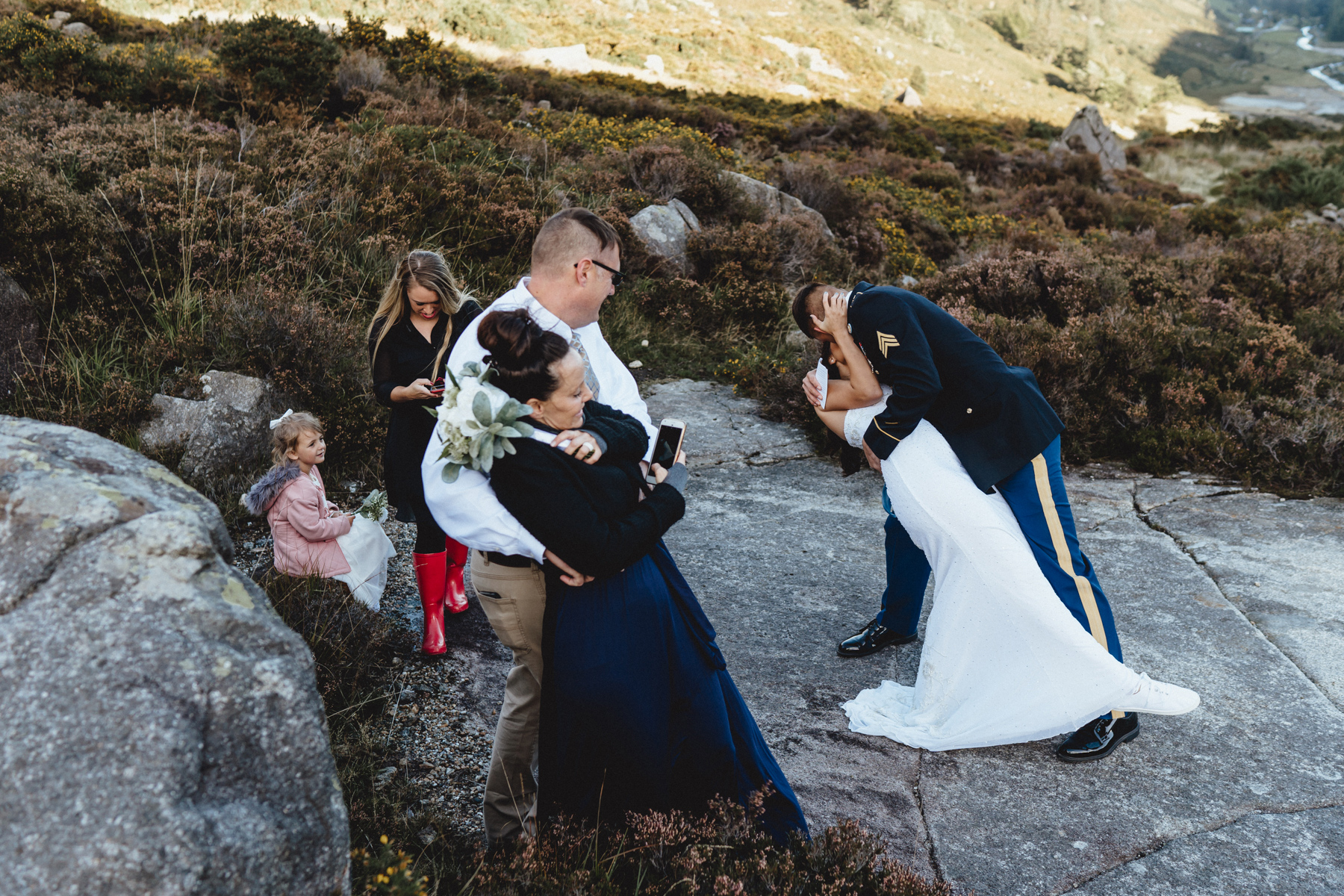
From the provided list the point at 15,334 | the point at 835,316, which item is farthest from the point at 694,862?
the point at 15,334

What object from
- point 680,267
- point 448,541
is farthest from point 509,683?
point 680,267

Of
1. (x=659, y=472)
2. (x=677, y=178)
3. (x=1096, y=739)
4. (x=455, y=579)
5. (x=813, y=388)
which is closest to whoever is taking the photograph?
(x=659, y=472)

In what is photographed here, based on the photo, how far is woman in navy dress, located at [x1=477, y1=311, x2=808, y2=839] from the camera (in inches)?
86.7

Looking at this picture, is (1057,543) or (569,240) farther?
(1057,543)

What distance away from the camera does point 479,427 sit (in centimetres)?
213

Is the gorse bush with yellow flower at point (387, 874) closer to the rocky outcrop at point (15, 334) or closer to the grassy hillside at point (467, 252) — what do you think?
the grassy hillside at point (467, 252)

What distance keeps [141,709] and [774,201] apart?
11.6m

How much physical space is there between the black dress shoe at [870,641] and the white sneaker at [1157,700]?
1.11 metres

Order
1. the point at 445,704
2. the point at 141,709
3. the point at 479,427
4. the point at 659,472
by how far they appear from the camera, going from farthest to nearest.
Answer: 1. the point at 445,704
2. the point at 659,472
3. the point at 479,427
4. the point at 141,709

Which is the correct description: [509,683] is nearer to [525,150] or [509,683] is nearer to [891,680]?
[891,680]

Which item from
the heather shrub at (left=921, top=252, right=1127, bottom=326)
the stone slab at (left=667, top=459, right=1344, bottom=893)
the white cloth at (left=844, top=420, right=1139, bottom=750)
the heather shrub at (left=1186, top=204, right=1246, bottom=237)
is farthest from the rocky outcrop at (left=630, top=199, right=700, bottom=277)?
the heather shrub at (left=1186, top=204, right=1246, bottom=237)

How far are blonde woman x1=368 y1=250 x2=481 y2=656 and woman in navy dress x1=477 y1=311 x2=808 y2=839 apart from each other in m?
1.58

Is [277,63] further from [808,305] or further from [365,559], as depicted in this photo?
[808,305]

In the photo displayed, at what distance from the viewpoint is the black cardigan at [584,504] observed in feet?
7.13
